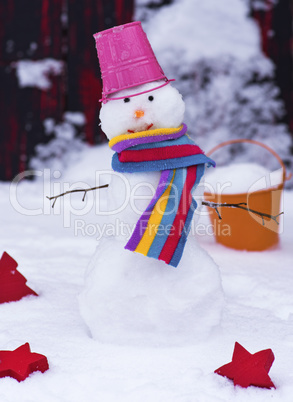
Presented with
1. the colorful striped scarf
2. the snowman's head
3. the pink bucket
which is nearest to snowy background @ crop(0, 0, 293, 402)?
the colorful striped scarf

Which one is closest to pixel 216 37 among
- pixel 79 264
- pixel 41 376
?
pixel 79 264

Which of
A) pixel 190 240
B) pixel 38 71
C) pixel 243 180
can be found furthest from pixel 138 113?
pixel 38 71

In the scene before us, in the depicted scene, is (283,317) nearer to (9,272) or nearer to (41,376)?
(41,376)

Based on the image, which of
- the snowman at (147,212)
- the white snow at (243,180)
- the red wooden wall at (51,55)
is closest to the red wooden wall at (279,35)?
the red wooden wall at (51,55)

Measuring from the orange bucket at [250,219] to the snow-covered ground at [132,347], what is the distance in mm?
63

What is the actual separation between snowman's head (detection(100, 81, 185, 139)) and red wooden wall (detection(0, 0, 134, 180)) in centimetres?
265

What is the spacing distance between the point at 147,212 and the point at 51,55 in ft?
9.57

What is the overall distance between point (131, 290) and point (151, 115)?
1.67 ft

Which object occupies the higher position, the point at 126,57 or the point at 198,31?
the point at 198,31

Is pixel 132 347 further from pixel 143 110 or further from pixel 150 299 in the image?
pixel 143 110

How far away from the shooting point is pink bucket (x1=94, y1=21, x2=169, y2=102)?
1394 mm

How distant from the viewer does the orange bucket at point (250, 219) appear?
2.40 metres

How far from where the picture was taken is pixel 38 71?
154 inches

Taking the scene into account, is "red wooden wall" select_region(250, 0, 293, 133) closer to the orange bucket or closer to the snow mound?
the orange bucket
